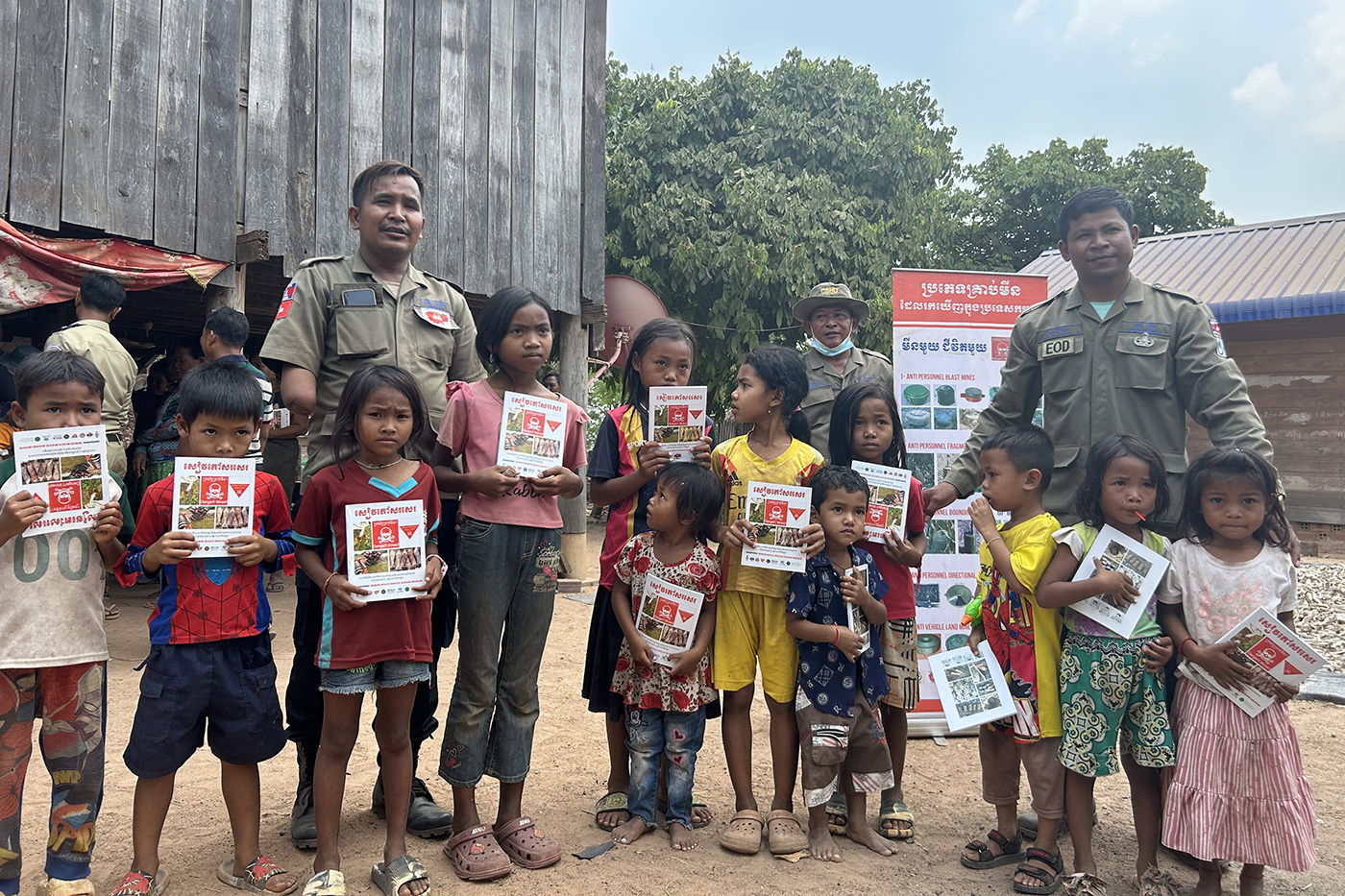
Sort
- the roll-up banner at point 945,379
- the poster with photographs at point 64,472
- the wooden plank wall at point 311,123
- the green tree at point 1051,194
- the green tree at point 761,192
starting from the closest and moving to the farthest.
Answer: the poster with photographs at point 64,472 < the roll-up banner at point 945,379 < the wooden plank wall at point 311,123 < the green tree at point 761,192 < the green tree at point 1051,194

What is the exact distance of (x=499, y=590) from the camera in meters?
2.92

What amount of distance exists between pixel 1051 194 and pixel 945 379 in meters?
25.2

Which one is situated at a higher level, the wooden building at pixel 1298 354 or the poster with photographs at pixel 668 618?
the wooden building at pixel 1298 354

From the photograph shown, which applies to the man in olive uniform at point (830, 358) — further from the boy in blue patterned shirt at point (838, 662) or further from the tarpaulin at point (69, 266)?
the tarpaulin at point (69, 266)

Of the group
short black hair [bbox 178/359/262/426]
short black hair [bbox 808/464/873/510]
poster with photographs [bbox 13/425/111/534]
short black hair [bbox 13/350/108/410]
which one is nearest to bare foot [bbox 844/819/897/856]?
short black hair [bbox 808/464/873/510]

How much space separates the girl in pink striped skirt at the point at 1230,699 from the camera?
105 inches

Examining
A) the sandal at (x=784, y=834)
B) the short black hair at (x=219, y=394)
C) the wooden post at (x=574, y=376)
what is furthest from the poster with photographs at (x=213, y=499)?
the wooden post at (x=574, y=376)

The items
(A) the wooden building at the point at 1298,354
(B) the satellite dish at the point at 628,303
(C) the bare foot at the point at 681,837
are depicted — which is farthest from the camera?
(A) the wooden building at the point at 1298,354

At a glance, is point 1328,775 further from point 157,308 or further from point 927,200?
point 927,200

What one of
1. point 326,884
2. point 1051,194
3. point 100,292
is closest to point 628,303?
point 100,292

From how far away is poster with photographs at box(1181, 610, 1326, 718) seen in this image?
258 centimetres

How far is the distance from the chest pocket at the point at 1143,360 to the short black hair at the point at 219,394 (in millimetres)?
3182

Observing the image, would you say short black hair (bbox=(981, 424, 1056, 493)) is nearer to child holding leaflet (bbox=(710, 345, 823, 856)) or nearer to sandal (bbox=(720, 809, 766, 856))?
child holding leaflet (bbox=(710, 345, 823, 856))

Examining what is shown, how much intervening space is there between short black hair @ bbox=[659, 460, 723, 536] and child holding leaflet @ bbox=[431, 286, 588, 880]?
37cm
